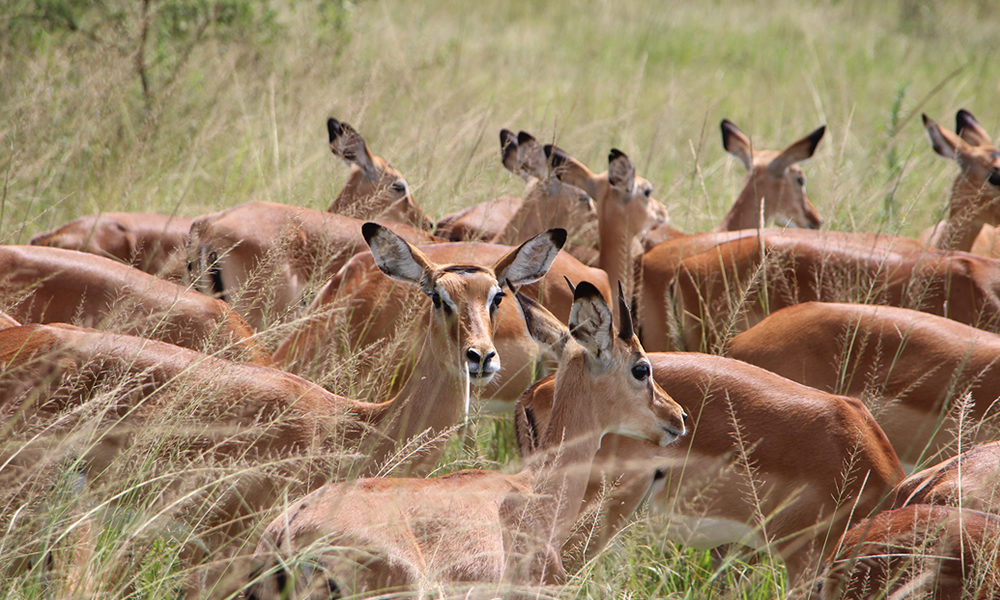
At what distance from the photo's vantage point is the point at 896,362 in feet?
14.2

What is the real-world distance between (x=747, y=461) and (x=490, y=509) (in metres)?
1.16

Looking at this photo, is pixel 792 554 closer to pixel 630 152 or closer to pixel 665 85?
pixel 630 152

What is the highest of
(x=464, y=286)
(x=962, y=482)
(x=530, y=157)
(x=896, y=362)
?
(x=464, y=286)

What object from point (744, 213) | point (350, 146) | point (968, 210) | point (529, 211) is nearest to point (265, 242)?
point (350, 146)

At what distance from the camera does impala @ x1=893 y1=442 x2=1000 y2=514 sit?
3141 millimetres

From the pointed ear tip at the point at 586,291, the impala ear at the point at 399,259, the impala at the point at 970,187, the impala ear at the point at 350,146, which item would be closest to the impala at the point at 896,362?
the pointed ear tip at the point at 586,291

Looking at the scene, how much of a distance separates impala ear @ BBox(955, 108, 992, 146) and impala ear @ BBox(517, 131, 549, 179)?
3.02 meters

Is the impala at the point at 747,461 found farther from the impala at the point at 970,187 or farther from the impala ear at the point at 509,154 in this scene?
the impala ear at the point at 509,154

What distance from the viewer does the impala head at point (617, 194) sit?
6.17 m

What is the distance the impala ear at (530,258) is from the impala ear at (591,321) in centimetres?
52

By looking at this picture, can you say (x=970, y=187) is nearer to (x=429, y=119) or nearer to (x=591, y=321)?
(x=429, y=119)

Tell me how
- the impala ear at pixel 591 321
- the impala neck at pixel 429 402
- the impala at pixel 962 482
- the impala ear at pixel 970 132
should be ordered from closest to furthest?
the impala at pixel 962 482
the impala ear at pixel 591 321
the impala neck at pixel 429 402
the impala ear at pixel 970 132

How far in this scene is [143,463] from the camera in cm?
279

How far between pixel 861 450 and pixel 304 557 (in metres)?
2.14
